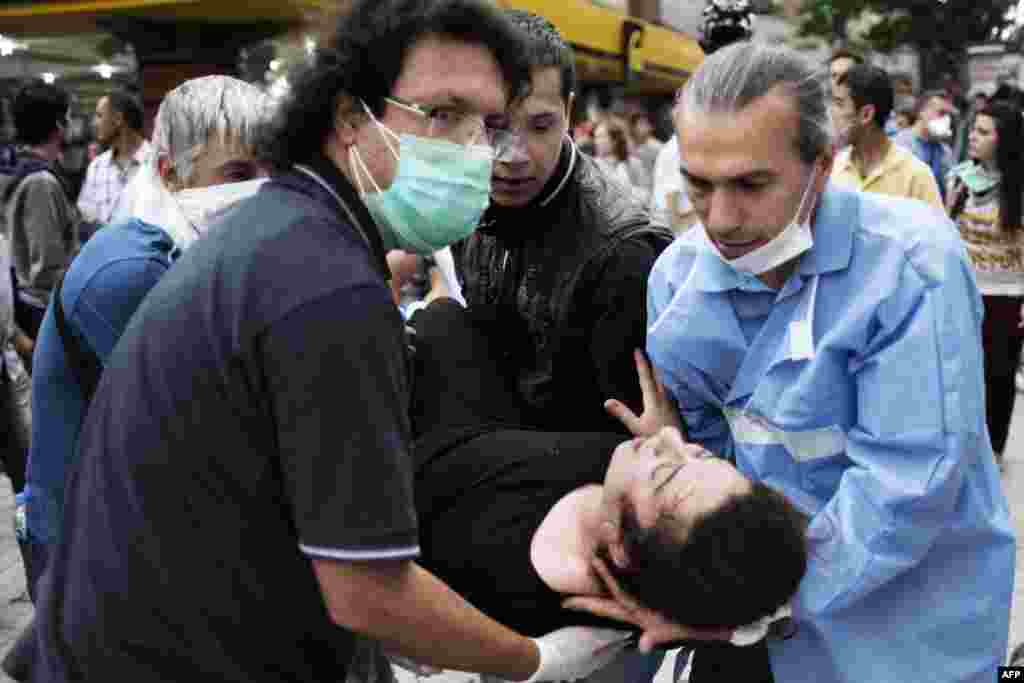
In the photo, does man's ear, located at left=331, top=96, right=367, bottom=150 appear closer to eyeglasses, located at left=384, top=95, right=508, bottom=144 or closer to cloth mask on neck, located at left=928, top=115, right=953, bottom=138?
eyeglasses, located at left=384, top=95, right=508, bottom=144

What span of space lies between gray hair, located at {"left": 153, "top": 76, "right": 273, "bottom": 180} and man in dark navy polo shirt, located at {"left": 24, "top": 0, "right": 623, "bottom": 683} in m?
0.97

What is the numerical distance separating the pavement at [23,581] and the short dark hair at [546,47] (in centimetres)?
186

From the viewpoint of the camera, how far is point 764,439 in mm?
1949

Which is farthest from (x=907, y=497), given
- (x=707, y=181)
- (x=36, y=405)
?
(x=36, y=405)

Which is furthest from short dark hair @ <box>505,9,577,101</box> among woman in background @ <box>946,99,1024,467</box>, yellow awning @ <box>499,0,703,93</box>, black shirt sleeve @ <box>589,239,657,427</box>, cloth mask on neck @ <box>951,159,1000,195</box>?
yellow awning @ <box>499,0,703,93</box>

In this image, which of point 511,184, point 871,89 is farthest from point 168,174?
point 871,89

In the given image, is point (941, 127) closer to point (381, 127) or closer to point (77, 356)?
point (77, 356)

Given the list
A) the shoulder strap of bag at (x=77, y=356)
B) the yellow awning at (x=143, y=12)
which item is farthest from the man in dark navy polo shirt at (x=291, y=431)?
the yellow awning at (x=143, y=12)

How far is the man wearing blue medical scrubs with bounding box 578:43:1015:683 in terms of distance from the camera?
1749 millimetres

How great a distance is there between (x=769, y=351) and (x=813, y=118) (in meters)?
0.39

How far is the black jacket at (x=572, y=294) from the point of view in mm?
2270

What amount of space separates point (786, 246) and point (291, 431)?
0.94 m

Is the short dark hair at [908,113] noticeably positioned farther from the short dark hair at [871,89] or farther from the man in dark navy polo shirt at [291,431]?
the man in dark navy polo shirt at [291,431]

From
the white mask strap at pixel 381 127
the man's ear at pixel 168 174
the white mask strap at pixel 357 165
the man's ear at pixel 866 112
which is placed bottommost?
the man's ear at pixel 168 174
